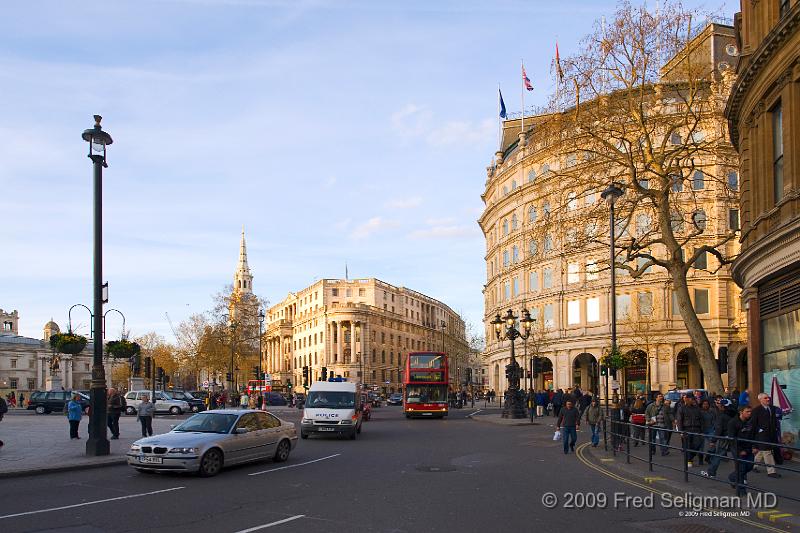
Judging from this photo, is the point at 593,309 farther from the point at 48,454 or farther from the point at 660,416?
the point at 48,454

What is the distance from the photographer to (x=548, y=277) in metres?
69.1

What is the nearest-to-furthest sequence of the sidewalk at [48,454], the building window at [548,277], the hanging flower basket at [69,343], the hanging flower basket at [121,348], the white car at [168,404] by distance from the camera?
the sidewalk at [48,454] → the hanging flower basket at [121,348] → the hanging flower basket at [69,343] → the white car at [168,404] → the building window at [548,277]

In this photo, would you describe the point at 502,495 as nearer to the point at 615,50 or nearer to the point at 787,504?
the point at 787,504

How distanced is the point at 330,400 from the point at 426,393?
1914cm

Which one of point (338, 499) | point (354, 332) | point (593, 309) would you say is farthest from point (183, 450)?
point (354, 332)

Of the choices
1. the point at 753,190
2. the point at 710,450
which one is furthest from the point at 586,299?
the point at 710,450

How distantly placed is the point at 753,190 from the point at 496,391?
6563 centimetres

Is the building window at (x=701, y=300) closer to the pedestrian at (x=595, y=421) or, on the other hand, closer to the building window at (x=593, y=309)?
the building window at (x=593, y=309)

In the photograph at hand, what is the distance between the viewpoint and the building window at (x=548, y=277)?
68.7m

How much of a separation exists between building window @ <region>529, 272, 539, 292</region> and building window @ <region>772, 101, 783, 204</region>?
51.5 meters

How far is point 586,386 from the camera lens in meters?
67.9

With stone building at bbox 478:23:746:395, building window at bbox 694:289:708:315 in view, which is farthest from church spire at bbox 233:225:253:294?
building window at bbox 694:289:708:315

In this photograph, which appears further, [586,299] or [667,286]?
[586,299]

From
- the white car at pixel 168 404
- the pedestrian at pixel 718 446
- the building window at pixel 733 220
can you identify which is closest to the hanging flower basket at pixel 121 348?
the white car at pixel 168 404
